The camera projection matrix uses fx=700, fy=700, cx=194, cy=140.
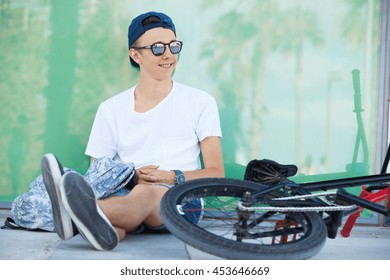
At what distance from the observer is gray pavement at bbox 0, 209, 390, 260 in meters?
3.25

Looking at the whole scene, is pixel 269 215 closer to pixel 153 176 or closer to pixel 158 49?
pixel 153 176

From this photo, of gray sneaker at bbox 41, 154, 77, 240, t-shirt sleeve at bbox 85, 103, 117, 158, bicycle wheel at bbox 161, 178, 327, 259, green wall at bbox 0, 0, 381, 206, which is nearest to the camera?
bicycle wheel at bbox 161, 178, 327, 259

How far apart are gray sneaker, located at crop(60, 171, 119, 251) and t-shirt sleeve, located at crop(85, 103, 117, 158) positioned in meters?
0.97

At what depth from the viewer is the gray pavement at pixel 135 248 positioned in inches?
128

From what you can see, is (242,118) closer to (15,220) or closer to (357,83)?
(357,83)

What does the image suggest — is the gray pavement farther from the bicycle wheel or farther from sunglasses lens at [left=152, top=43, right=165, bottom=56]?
sunglasses lens at [left=152, top=43, right=165, bottom=56]

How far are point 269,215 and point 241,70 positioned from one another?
144 cm

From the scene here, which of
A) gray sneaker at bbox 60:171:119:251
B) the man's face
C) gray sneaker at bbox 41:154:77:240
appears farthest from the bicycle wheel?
the man's face

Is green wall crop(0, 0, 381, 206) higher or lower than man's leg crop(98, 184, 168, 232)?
higher

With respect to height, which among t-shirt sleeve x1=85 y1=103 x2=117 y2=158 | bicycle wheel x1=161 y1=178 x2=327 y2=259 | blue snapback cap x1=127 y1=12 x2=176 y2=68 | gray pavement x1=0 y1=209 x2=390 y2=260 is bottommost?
gray pavement x1=0 y1=209 x2=390 y2=260

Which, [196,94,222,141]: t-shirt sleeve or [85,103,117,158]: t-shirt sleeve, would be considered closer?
[196,94,222,141]: t-shirt sleeve

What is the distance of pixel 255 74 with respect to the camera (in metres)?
4.36

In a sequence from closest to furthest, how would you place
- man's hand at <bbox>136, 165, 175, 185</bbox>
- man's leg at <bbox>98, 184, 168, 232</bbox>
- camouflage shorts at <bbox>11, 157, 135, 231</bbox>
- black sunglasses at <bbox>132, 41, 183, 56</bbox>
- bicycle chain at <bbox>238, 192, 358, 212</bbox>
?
bicycle chain at <bbox>238, 192, 358, 212</bbox> → man's leg at <bbox>98, 184, 168, 232</bbox> → camouflage shorts at <bbox>11, 157, 135, 231</bbox> → man's hand at <bbox>136, 165, 175, 185</bbox> → black sunglasses at <bbox>132, 41, 183, 56</bbox>
